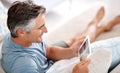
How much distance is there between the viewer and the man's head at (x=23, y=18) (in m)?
1.19

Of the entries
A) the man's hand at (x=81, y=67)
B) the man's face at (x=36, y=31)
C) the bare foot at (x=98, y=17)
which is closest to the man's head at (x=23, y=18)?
the man's face at (x=36, y=31)

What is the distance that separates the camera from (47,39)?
6.11 ft

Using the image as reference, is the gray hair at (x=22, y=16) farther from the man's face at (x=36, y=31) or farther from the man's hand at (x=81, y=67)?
the man's hand at (x=81, y=67)

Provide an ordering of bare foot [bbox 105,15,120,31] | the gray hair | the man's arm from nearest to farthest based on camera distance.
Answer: the gray hair → the man's arm → bare foot [bbox 105,15,120,31]

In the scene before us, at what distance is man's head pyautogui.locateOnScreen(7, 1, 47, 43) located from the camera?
119cm

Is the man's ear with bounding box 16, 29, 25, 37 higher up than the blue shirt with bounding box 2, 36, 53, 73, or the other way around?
the man's ear with bounding box 16, 29, 25, 37

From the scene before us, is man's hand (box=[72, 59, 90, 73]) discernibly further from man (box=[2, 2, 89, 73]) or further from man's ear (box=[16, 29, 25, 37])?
man's ear (box=[16, 29, 25, 37])

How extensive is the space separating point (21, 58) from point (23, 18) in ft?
0.62

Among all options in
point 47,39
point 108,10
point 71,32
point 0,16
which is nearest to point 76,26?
point 71,32

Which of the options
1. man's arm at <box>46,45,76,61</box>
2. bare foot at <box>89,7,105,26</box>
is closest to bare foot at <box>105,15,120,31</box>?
bare foot at <box>89,7,105,26</box>

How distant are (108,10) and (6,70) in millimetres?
1274

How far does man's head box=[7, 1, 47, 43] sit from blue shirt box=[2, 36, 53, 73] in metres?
0.07

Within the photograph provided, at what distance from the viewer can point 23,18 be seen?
1.18 metres

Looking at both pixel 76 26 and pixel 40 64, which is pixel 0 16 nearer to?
pixel 40 64
